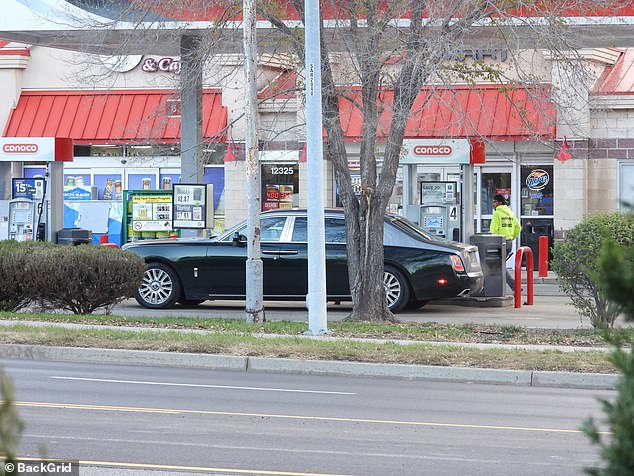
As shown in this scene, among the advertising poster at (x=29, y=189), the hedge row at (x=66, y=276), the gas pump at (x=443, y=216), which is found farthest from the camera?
the advertising poster at (x=29, y=189)

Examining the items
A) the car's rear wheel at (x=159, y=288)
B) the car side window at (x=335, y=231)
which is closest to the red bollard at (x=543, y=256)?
the car side window at (x=335, y=231)

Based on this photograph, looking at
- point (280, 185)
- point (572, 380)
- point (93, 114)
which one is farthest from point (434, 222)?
point (93, 114)

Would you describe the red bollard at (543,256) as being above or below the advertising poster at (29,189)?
below

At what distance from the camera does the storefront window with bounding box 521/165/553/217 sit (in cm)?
2773

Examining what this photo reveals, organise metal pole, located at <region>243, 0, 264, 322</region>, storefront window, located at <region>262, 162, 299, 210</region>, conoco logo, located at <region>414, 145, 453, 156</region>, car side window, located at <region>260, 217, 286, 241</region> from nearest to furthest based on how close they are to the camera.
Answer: metal pole, located at <region>243, 0, 264, 322</region>, car side window, located at <region>260, 217, 286, 241</region>, conoco logo, located at <region>414, 145, 453, 156</region>, storefront window, located at <region>262, 162, 299, 210</region>

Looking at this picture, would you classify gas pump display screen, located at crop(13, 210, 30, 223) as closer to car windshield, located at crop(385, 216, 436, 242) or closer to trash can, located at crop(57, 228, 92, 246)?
trash can, located at crop(57, 228, 92, 246)

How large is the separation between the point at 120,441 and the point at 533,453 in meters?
3.08

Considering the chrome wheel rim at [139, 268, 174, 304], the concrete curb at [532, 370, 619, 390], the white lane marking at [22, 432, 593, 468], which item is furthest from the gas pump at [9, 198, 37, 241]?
the white lane marking at [22, 432, 593, 468]

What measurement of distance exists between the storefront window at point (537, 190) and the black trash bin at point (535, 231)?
190 mm

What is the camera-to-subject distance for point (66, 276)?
50.8 ft

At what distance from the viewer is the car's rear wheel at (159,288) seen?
59.6ft

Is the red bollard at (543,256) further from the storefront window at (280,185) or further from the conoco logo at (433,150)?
the storefront window at (280,185)

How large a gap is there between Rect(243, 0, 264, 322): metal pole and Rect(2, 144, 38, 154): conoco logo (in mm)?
8338

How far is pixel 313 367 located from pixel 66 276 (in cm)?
500
